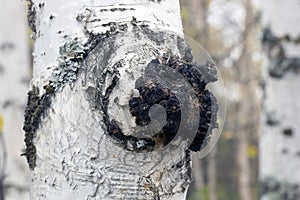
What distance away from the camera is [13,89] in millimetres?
2943

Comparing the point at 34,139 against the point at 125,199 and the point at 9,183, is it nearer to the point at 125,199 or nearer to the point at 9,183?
the point at 125,199

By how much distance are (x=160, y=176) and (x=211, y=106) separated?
3.5 inches

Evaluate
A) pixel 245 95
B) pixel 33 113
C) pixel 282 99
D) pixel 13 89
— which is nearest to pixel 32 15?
pixel 33 113

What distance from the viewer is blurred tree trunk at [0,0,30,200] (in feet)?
9.24

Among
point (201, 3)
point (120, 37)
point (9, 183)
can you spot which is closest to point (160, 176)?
point (120, 37)

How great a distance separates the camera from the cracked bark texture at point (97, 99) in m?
0.64

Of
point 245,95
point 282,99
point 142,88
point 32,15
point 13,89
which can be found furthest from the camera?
point 245,95

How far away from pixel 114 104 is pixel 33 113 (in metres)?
0.13

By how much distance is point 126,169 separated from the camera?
0.64m

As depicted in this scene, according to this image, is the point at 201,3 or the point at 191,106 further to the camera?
the point at 201,3

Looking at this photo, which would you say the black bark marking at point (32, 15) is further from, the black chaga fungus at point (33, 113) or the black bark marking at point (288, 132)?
the black bark marking at point (288, 132)

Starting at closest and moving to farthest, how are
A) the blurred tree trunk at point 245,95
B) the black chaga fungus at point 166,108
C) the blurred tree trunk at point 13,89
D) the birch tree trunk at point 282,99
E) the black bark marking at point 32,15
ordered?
the black chaga fungus at point 166,108 < the black bark marking at point 32,15 < the birch tree trunk at point 282,99 < the blurred tree trunk at point 13,89 < the blurred tree trunk at point 245,95

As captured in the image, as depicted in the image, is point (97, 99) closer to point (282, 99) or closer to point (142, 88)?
point (142, 88)

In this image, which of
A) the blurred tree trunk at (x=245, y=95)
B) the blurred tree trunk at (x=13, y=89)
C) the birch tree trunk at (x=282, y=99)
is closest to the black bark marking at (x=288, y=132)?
the birch tree trunk at (x=282, y=99)
